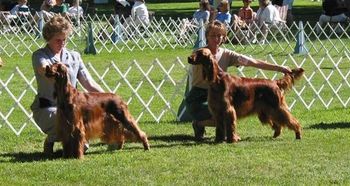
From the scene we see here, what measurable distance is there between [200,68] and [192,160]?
142 cm

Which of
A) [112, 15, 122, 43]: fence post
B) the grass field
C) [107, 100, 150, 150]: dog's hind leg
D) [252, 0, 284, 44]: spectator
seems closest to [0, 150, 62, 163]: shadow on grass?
the grass field

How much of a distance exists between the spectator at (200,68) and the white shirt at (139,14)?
432 inches

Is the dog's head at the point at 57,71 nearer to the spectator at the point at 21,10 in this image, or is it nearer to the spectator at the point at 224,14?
the spectator at the point at 224,14

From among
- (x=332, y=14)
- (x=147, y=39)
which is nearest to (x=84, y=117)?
(x=147, y=39)

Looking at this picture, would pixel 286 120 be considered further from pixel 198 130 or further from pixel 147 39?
pixel 147 39

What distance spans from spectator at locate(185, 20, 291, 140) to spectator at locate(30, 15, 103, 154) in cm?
126

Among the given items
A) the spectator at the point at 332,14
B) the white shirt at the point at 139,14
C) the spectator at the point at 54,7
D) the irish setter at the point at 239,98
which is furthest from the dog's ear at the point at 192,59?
the spectator at the point at 332,14

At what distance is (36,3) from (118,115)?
32631 millimetres

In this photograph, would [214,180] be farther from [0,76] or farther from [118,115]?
[0,76]

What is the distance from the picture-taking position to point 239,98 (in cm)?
805

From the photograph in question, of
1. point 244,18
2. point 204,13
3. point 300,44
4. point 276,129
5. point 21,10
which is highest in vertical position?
point 276,129

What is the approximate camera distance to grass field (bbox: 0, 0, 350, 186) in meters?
6.38

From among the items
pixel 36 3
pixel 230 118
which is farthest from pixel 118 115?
pixel 36 3

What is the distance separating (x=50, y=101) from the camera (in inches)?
293
